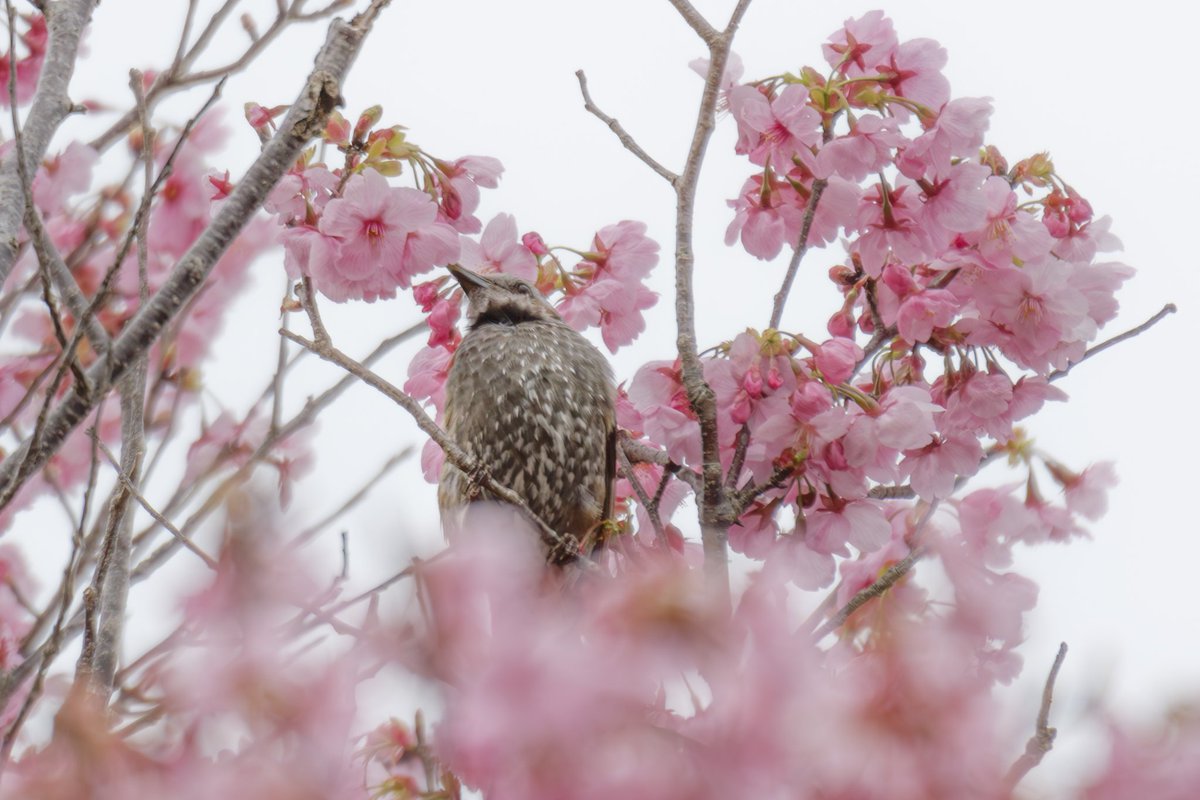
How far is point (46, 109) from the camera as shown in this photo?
2.20 meters

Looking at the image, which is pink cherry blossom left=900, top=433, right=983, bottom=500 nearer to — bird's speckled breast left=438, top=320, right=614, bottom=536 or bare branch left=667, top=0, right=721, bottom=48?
bare branch left=667, top=0, right=721, bottom=48

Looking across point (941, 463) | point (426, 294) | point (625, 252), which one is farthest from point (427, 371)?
point (941, 463)

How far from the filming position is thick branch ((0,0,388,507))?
1.79m

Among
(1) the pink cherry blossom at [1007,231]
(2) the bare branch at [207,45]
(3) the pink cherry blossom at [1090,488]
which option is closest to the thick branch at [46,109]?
(2) the bare branch at [207,45]

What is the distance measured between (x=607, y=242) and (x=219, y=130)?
1034 mm

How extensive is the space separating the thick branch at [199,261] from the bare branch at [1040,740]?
4.00 feet

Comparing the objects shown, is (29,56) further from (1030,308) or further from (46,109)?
(1030,308)

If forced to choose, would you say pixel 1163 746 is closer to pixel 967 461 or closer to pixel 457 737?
pixel 457 737

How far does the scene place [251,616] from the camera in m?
0.85

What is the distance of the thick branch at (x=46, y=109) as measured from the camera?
6.66ft

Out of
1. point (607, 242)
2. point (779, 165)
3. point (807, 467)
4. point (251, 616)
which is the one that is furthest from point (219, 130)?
point (251, 616)

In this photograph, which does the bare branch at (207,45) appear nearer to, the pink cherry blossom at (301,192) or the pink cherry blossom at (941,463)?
the pink cherry blossom at (301,192)

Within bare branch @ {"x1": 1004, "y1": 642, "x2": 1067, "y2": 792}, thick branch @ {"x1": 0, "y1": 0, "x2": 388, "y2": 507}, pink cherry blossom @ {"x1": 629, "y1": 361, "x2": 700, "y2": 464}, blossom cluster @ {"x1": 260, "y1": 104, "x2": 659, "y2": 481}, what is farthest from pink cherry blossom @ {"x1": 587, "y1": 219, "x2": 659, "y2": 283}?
bare branch @ {"x1": 1004, "y1": 642, "x2": 1067, "y2": 792}

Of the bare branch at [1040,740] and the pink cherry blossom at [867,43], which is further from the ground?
the pink cherry blossom at [867,43]
